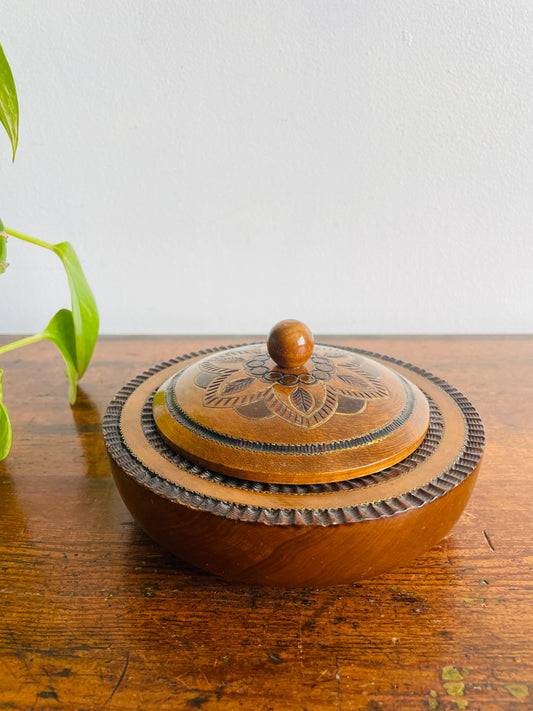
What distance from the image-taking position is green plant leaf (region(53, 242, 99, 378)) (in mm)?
797

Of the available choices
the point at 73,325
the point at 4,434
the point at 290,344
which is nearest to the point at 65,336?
the point at 73,325

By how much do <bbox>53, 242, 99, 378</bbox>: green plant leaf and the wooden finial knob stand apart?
1.27ft

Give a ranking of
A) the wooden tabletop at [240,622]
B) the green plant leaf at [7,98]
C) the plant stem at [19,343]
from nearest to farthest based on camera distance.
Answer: the wooden tabletop at [240,622], the green plant leaf at [7,98], the plant stem at [19,343]

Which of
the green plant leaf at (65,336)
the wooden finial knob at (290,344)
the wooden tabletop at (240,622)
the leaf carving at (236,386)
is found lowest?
the wooden tabletop at (240,622)

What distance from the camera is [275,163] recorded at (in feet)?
3.68

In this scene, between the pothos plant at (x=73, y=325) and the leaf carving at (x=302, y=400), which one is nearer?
the leaf carving at (x=302, y=400)

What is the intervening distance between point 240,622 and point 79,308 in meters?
0.54

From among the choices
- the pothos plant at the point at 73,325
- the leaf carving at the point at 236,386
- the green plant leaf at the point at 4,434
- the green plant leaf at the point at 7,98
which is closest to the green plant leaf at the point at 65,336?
the pothos plant at the point at 73,325

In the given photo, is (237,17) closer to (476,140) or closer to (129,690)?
(476,140)

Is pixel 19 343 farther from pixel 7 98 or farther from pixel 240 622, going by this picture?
pixel 240 622

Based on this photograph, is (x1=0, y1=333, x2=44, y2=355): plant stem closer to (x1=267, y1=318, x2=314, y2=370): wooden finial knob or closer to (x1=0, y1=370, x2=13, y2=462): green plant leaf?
(x1=0, y1=370, x2=13, y2=462): green plant leaf

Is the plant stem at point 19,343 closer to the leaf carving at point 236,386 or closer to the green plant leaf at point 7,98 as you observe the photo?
the green plant leaf at point 7,98

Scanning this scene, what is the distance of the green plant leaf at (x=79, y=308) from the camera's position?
0.80 meters

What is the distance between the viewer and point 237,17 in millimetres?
1002
